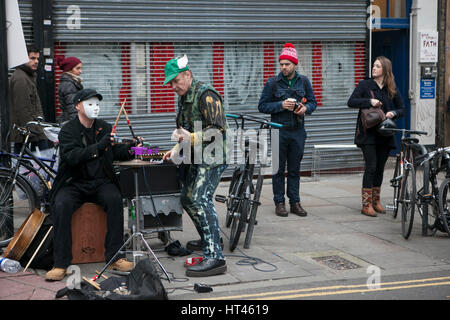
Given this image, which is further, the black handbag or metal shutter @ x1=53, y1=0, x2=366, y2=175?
metal shutter @ x1=53, y1=0, x2=366, y2=175

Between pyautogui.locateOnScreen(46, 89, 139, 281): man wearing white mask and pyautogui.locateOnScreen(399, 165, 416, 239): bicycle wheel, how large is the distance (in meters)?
3.19

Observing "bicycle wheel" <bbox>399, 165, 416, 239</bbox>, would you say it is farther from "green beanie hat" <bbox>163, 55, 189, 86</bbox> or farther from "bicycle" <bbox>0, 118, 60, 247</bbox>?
"bicycle" <bbox>0, 118, 60, 247</bbox>

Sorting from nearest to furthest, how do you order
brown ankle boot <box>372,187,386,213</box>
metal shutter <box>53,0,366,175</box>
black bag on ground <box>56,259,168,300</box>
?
1. black bag on ground <box>56,259,168,300</box>
2. brown ankle boot <box>372,187,386,213</box>
3. metal shutter <box>53,0,366,175</box>

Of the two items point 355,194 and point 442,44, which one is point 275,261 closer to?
point 355,194

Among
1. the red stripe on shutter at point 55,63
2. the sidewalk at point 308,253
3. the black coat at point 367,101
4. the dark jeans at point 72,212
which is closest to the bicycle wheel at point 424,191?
the sidewalk at point 308,253

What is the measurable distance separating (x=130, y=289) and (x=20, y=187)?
243 centimetres

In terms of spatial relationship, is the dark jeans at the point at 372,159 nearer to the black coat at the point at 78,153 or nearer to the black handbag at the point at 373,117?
the black handbag at the point at 373,117

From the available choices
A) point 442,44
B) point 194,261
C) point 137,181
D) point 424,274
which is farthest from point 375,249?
point 442,44

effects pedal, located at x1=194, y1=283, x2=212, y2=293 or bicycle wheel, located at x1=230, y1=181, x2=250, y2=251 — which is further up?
bicycle wheel, located at x1=230, y1=181, x2=250, y2=251

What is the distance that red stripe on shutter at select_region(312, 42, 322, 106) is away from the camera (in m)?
11.9

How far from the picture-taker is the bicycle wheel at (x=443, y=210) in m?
7.43

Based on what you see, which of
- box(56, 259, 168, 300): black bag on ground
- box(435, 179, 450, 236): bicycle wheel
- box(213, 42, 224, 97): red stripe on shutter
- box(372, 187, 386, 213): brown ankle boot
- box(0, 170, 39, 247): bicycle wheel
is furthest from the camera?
box(213, 42, 224, 97): red stripe on shutter

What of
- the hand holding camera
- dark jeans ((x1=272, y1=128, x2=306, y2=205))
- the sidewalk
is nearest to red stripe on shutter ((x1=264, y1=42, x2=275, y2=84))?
the sidewalk

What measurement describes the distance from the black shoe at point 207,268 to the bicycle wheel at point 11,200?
83.9 inches
